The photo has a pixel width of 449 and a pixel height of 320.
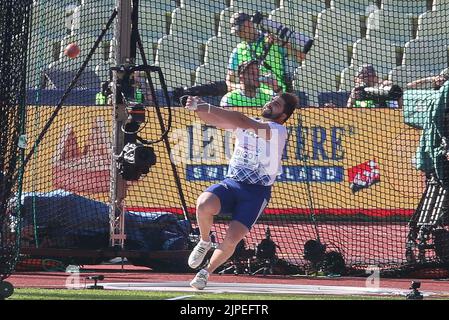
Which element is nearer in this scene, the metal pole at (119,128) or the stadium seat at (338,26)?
the metal pole at (119,128)

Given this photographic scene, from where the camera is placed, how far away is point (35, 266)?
12.5 meters

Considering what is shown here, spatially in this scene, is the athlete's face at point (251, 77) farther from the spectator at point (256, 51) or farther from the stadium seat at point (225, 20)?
the stadium seat at point (225, 20)

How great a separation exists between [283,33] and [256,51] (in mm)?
431

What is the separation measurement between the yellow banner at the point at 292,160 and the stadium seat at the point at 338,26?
7.19 feet

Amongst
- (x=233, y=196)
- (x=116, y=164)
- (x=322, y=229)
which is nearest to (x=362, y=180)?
(x=322, y=229)

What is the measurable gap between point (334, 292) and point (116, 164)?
9.78 ft

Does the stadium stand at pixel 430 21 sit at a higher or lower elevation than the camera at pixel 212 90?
higher

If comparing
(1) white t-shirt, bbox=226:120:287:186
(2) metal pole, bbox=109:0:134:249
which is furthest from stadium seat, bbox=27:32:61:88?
(1) white t-shirt, bbox=226:120:287:186

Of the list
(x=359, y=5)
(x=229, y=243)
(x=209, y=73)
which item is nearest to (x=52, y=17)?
(x=209, y=73)

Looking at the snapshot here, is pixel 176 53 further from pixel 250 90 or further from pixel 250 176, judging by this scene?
pixel 250 176

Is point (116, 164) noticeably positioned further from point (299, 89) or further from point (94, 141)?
point (299, 89)

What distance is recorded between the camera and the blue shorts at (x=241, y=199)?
32.7ft

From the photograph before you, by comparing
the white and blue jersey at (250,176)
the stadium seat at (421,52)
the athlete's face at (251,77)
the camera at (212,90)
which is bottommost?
the white and blue jersey at (250,176)

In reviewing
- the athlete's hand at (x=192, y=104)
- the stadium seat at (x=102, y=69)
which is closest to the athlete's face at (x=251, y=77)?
the stadium seat at (x=102, y=69)
